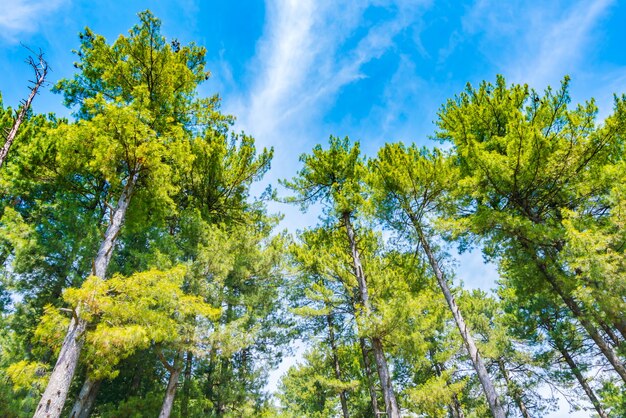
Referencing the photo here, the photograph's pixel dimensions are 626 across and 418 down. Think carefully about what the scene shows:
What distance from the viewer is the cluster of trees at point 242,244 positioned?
695 cm

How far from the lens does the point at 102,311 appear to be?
19.8 ft

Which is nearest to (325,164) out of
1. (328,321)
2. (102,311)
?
(328,321)

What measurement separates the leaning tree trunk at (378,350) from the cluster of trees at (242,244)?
65 mm

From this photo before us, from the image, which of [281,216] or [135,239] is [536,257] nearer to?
[281,216]

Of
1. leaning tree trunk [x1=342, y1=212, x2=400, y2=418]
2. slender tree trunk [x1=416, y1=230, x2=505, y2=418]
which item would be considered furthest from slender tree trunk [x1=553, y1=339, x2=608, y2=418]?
leaning tree trunk [x1=342, y1=212, x2=400, y2=418]

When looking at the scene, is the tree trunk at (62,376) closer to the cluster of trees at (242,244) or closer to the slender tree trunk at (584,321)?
the cluster of trees at (242,244)

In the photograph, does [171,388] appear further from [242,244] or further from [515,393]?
[515,393]

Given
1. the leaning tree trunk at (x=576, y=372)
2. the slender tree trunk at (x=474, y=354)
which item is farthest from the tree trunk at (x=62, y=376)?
the leaning tree trunk at (x=576, y=372)

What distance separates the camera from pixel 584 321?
837 cm

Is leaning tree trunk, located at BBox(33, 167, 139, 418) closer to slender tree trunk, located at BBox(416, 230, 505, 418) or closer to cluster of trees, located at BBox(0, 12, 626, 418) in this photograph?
cluster of trees, located at BBox(0, 12, 626, 418)

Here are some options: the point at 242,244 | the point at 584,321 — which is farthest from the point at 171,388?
the point at 584,321

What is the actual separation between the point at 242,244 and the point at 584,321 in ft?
34.4

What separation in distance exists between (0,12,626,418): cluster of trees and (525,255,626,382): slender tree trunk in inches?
2.8

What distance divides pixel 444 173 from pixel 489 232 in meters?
2.28
